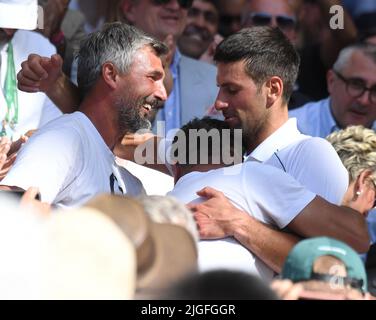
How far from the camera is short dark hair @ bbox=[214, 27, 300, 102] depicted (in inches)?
182

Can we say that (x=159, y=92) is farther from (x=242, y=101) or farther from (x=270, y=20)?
(x=270, y=20)

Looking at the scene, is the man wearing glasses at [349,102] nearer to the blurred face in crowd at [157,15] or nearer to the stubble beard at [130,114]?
the blurred face in crowd at [157,15]

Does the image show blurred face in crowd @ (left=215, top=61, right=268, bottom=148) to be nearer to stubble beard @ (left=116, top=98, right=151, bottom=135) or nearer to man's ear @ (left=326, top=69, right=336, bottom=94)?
stubble beard @ (left=116, top=98, right=151, bottom=135)

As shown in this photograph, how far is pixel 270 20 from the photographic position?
20.4ft

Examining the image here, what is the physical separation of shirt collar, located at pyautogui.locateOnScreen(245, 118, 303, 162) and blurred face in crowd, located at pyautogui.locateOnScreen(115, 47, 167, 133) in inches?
16.6

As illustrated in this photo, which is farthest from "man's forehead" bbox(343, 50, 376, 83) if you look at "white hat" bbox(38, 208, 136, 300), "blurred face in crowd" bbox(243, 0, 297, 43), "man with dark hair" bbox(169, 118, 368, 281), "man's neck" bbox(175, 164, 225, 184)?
"white hat" bbox(38, 208, 136, 300)

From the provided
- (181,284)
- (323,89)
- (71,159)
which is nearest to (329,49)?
(323,89)

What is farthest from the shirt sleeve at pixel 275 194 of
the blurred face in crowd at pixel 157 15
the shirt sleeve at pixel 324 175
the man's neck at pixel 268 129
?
the blurred face in crowd at pixel 157 15

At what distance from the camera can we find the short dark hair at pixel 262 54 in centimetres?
463

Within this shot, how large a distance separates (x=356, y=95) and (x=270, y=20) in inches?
27.5

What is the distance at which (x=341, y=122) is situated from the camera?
5.81m

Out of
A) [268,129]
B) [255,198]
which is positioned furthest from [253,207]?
[268,129]

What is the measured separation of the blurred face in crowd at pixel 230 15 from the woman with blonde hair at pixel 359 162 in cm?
169
